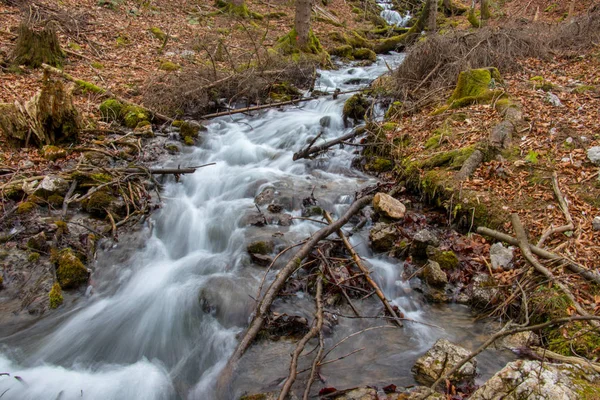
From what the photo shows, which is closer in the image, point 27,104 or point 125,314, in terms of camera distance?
point 125,314

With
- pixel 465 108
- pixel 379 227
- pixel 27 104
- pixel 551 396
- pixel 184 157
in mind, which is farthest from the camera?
pixel 184 157

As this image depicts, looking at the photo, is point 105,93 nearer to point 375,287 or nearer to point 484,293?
point 375,287

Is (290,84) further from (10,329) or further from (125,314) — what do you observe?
(10,329)

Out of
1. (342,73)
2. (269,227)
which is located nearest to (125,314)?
(269,227)

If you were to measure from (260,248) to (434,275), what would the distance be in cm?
224

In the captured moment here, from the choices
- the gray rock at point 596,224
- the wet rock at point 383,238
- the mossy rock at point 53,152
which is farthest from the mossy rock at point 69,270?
the gray rock at point 596,224

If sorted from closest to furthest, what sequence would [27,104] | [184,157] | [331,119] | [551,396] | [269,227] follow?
[551,396] → [269,227] → [27,104] → [184,157] → [331,119]

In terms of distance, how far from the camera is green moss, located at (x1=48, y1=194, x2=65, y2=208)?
5298mm

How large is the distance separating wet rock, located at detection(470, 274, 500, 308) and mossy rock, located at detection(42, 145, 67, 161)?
6.67 m

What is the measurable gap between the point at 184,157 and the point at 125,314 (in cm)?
397

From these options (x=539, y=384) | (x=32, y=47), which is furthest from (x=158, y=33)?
(x=539, y=384)

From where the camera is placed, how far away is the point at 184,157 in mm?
7570

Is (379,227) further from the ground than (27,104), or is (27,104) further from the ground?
(27,104)

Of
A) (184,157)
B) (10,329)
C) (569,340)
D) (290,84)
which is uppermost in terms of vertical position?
(290,84)
